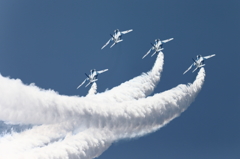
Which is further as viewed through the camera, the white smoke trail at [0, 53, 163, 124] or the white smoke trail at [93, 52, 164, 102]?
the white smoke trail at [93, 52, 164, 102]

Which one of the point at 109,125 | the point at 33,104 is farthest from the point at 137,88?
the point at 33,104

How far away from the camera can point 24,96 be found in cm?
5881

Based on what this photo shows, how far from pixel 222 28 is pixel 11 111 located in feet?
243

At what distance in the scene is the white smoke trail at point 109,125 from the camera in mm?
65500

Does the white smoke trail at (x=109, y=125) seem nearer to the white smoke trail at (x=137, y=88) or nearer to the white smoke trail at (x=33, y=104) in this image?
the white smoke trail at (x=33, y=104)

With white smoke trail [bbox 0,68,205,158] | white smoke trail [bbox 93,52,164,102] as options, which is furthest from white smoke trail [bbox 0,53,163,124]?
white smoke trail [bbox 93,52,164,102]

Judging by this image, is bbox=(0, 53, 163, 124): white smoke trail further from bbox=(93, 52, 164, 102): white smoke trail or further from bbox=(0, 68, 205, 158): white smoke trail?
bbox=(93, 52, 164, 102): white smoke trail

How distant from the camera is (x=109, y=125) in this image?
73.7 m

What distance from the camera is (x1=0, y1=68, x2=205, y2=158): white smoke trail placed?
65500 mm

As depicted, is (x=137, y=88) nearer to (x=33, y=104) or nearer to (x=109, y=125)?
(x=109, y=125)

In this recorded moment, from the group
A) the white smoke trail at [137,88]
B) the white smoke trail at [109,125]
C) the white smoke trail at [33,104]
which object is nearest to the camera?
the white smoke trail at [33,104]

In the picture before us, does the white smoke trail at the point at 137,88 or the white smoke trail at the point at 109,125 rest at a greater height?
the white smoke trail at the point at 137,88

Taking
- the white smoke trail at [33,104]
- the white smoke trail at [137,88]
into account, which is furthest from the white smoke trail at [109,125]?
the white smoke trail at [137,88]

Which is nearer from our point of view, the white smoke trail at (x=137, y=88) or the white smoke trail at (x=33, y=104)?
the white smoke trail at (x=33, y=104)
